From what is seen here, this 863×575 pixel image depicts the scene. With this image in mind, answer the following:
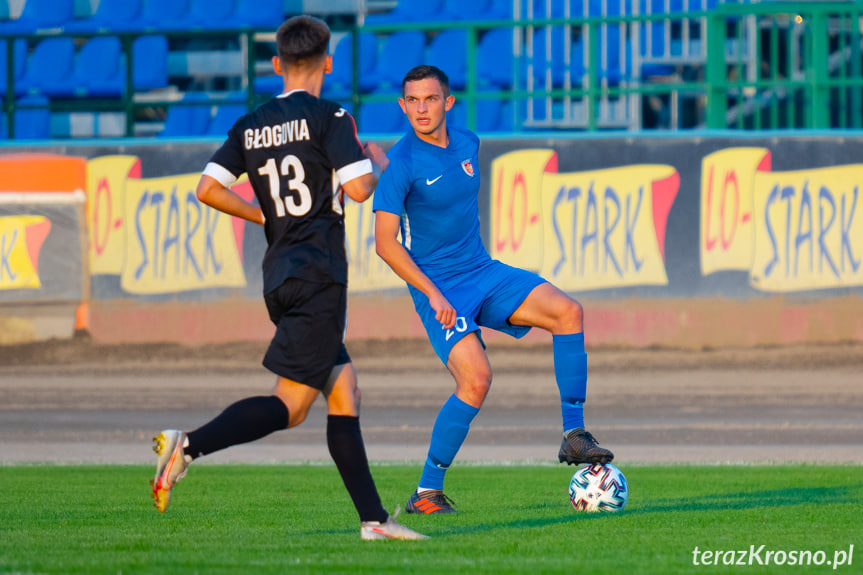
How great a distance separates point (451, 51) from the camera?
2142 cm

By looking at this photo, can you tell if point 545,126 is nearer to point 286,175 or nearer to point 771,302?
point 771,302

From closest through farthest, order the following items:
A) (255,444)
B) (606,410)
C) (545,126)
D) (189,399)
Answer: (255,444)
(606,410)
(189,399)
(545,126)

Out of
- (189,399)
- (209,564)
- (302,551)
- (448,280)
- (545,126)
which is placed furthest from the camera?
Result: (545,126)

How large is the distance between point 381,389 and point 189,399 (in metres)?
2.21

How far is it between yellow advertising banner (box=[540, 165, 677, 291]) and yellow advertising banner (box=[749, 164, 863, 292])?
1240 millimetres

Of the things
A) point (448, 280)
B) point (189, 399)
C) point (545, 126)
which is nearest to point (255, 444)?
point (189, 399)

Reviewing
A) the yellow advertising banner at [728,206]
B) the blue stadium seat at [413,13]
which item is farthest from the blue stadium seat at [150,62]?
the yellow advertising banner at [728,206]

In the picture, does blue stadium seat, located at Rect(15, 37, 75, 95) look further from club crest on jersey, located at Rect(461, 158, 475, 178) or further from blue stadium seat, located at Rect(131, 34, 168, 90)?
club crest on jersey, located at Rect(461, 158, 475, 178)

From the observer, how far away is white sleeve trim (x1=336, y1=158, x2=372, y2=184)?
5145mm

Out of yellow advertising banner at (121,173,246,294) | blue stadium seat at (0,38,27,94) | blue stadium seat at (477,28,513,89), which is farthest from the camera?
blue stadium seat at (477,28,513,89)

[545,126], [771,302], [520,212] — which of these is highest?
[545,126]

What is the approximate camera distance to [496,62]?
68.8ft

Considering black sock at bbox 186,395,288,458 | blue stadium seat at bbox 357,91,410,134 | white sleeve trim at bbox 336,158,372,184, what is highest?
blue stadium seat at bbox 357,91,410,134

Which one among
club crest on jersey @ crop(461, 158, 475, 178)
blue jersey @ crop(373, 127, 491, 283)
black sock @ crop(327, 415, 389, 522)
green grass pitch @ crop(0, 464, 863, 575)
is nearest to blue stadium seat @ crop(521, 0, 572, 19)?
green grass pitch @ crop(0, 464, 863, 575)
